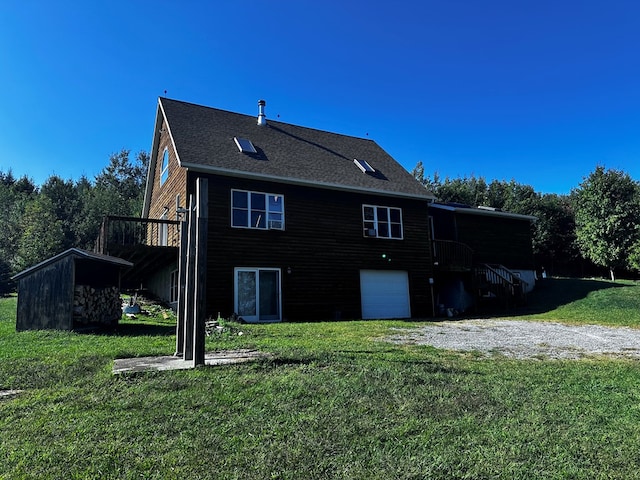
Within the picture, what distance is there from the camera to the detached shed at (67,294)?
906cm

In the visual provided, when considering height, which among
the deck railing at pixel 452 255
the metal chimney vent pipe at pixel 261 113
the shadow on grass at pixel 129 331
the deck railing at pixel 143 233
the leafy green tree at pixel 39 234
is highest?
the metal chimney vent pipe at pixel 261 113

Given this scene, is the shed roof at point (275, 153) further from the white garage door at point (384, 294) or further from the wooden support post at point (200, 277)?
the wooden support post at point (200, 277)

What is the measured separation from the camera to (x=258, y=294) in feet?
43.9

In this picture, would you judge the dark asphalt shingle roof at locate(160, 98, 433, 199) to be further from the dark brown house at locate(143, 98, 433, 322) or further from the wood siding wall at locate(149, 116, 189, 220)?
the wood siding wall at locate(149, 116, 189, 220)

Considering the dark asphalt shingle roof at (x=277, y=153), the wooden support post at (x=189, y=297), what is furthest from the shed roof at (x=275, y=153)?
the wooden support post at (x=189, y=297)

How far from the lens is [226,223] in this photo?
13.0 metres

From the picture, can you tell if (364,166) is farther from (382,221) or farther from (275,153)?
(275,153)

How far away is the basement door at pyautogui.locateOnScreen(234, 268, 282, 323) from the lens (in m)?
13.0

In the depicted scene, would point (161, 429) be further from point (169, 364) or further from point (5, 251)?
point (5, 251)

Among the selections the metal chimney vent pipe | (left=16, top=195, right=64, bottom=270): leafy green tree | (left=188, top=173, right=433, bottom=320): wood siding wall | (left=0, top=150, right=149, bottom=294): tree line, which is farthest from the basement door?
(left=16, top=195, right=64, bottom=270): leafy green tree

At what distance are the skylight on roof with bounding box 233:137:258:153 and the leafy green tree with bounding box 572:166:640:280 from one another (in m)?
25.4

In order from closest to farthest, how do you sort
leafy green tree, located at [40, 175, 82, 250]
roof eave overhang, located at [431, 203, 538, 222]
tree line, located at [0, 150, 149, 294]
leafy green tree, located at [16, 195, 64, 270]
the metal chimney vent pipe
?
the metal chimney vent pipe < roof eave overhang, located at [431, 203, 538, 222] < leafy green tree, located at [16, 195, 64, 270] < tree line, located at [0, 150, 149, 294] < leafy green tree, located at [40, 175, 82, 250]

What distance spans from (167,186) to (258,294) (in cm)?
601

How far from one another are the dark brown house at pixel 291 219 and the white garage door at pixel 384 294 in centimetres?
4
